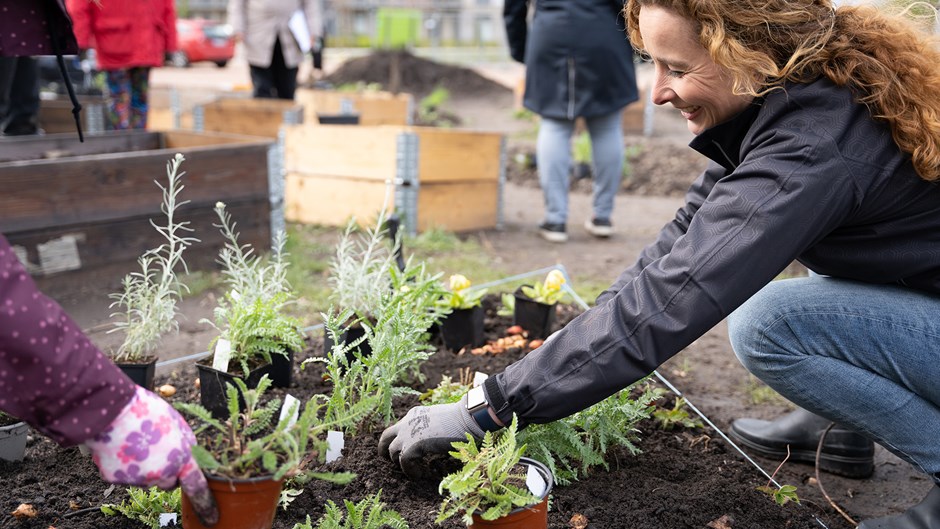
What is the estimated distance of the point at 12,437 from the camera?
6.98 feet

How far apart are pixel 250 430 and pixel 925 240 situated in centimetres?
156

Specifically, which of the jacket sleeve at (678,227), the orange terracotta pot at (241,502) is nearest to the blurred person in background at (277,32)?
the jacket sleeve at (678,227)

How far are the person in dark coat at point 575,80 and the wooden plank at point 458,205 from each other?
Result: 50 cm

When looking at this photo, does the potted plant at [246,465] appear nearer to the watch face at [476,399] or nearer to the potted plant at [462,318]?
the watch face at [476,399]

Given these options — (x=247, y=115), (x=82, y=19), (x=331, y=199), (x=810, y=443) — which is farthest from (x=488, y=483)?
(x=247, y=115)

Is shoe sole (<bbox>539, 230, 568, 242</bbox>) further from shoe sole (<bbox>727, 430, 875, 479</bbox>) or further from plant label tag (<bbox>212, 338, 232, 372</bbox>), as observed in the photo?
plant label tag (<bbox>212, 338, 232, 372</bbox>)

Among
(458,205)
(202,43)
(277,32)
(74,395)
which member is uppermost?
(277,32)

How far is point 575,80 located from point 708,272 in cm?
356

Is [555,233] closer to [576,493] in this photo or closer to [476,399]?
[576,493]

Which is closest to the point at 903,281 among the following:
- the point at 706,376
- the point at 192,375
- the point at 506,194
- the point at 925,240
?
the point at 925,240

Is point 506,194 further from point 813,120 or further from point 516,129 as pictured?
point 813,120

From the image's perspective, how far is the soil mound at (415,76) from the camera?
15.3m

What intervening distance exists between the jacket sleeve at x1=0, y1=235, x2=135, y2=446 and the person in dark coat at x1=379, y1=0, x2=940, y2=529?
2.44 feet

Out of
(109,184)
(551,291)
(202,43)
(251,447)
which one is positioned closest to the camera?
(251,447)
